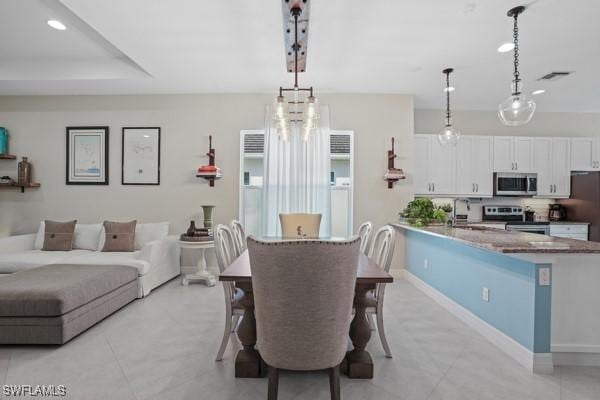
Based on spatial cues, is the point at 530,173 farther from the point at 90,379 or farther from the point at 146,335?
the point at 90,379

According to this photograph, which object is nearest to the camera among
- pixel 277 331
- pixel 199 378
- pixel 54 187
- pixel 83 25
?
pixel 277 331

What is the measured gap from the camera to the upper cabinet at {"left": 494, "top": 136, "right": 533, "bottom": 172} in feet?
17.3

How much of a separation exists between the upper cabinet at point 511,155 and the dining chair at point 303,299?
497 cm

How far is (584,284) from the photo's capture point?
2.27 meters

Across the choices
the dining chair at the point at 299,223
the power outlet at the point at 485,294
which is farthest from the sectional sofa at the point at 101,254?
the power outlet at the point at 485,294

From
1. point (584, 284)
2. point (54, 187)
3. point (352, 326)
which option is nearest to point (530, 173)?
point (584, 284)

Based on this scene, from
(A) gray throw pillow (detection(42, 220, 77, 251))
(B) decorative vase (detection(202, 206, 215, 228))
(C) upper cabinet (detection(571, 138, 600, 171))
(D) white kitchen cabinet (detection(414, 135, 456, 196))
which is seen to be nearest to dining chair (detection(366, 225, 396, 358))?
(B) decorative vase (detection(202, 206, 215, 228))

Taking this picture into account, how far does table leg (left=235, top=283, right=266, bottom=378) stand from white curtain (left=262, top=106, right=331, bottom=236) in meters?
2.62

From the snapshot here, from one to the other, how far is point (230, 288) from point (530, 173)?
5445mm

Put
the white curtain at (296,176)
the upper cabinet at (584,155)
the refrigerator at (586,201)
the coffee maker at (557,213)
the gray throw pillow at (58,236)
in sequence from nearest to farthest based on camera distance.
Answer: the gray throw pillow at (58,236) < the white curtain at (296,176) < the refrigerator at (586,201) < the upper cabinet at (584,155) < the coffee maker at (557,213)

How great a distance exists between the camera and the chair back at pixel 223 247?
2.30 m

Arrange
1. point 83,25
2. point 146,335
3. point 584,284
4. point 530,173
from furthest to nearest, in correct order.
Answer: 1. point 530,173
2. point 83,25
3. point 146,335
4. point 584,284

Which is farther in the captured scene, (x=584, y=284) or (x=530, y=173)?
(x=530, y=173)

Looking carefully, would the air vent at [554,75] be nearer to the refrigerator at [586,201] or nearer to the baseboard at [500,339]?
the refrigerator at [586,201]
